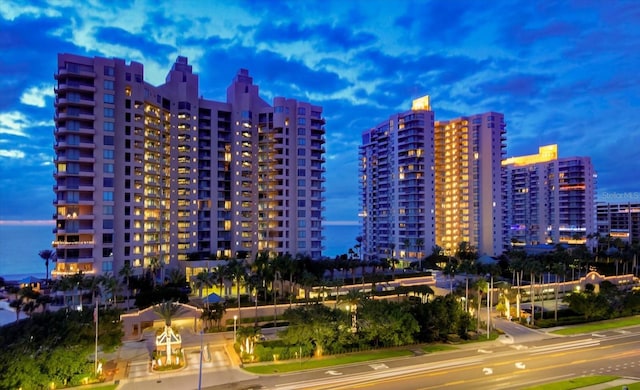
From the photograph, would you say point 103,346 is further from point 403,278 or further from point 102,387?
point 403,278

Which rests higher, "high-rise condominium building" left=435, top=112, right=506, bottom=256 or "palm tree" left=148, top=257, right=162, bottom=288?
"high-rise condominium building" left=435, top=112, right=506, bottom=256

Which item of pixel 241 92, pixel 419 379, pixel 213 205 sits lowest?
pixel 419 379

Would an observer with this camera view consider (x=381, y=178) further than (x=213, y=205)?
Yes

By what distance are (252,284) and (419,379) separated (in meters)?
30.6

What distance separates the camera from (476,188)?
149 meters

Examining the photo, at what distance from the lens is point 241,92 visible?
114 metres

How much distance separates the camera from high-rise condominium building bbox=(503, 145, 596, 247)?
182m

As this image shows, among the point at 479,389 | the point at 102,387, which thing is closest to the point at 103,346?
the point at 102,387

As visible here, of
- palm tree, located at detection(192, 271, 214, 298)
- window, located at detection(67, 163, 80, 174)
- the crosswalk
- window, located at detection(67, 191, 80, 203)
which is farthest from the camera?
window, located at detection(67, 163, 80, 174)

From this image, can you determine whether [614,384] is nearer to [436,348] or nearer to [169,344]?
[436,348]

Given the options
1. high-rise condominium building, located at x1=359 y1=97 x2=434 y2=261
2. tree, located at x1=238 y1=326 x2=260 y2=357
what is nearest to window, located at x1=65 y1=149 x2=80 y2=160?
tree, located at x1=238 y1=326 x2=260 y2=357

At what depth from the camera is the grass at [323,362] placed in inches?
1783

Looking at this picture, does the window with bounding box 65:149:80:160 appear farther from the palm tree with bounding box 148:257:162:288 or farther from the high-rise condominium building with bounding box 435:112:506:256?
the high-rise condominium building with bounding box 435:112:506:256

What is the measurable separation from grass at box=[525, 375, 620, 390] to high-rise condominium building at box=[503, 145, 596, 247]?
141563 mm
